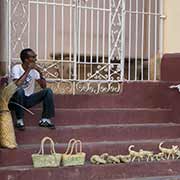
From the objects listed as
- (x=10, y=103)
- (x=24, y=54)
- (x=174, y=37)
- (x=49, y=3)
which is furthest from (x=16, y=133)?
(x=174, y=37)

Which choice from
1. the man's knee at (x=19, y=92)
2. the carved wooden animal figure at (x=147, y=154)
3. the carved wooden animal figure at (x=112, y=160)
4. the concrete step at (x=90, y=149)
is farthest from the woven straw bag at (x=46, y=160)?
the carved wooden animal figure at (x=147, y=154)

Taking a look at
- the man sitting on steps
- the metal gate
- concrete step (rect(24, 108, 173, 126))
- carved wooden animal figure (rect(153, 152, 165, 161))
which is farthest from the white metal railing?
the man sitting on steps

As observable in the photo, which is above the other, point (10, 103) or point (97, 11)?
point (97, 11)

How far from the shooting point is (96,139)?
7.85m

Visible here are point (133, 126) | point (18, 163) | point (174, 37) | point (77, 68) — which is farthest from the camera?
point (174, 37)

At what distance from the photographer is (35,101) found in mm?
7531

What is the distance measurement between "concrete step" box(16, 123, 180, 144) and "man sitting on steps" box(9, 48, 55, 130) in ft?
0.40

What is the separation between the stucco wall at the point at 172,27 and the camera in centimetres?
933

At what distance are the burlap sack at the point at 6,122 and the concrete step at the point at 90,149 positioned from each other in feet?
0.33

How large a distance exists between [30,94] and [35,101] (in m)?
0.27

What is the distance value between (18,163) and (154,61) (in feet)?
11.4

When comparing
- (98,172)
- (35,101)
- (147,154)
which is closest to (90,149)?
(98,172)

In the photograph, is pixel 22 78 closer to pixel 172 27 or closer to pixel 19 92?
pixel 19 92

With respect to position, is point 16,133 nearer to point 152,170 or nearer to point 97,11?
point 152,170
